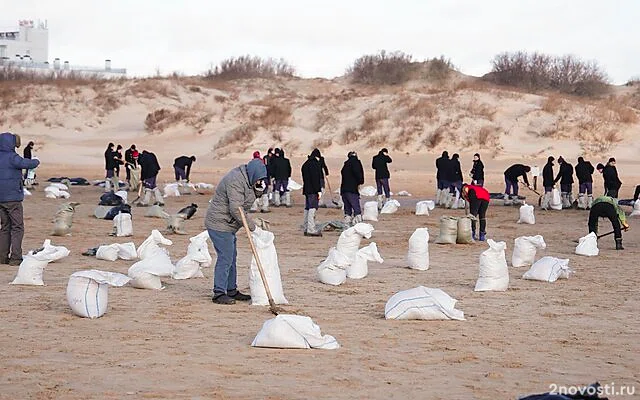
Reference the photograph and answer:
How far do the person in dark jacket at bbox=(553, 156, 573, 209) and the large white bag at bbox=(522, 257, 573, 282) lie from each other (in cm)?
1254

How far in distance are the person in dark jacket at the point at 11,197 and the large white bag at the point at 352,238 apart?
397cm

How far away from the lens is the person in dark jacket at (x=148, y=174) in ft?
83.2

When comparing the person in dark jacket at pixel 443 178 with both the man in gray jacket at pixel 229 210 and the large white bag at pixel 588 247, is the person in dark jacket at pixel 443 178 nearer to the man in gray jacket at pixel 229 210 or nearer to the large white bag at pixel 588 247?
the large white bag at pixel 588 247

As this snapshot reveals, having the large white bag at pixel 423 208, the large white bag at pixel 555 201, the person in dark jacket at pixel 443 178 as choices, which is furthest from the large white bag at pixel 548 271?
Result: the large white bag at pixel 555 201

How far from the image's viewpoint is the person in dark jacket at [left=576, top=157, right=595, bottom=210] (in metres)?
26.0

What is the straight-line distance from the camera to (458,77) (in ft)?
244

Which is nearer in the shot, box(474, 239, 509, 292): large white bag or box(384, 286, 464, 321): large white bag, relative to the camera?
box(384, 286, 464, 321): large white bag

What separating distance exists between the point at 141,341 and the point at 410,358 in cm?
223

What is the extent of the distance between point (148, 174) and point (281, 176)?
10.1ft

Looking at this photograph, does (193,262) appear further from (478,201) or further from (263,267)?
(478,201)

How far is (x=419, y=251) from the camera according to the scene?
1463 centimetres

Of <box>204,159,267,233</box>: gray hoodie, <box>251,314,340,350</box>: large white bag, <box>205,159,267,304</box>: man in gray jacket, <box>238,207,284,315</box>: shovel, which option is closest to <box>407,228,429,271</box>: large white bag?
<box>205,159,267,304</box>: man in gray jacket

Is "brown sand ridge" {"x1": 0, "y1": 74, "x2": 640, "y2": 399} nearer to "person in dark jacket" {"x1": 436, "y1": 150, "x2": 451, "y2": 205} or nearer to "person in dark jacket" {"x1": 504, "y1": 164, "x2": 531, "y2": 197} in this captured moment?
"person in dark jacket" {"x1": 436, "y1": 150, "x2": 451, "y2": 205}

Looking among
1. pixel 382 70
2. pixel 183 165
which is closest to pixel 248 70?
pixel 382 70
